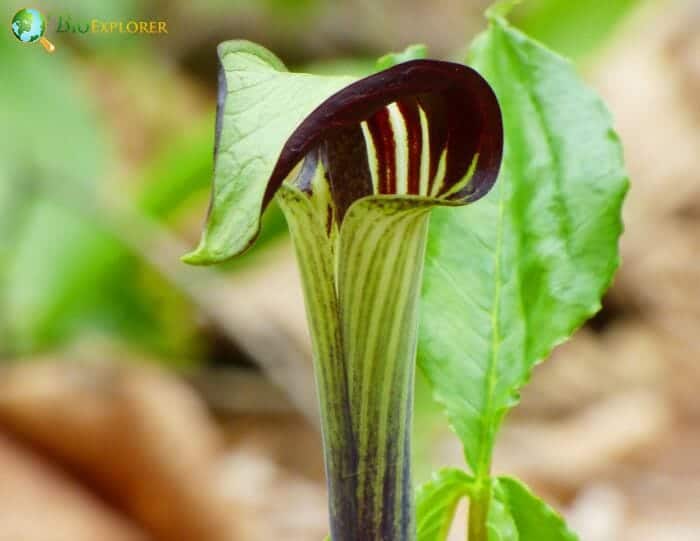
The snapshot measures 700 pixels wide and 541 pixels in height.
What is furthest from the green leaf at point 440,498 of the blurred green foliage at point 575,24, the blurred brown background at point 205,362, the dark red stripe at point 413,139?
the blurred green foliage at point 575,24

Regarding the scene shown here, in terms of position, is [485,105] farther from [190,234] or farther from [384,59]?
[190,234]

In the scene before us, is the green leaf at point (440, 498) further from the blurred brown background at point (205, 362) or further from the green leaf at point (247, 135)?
the blurred brown background at point (205, 362)

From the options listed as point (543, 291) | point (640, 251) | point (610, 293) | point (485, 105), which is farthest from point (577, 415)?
point (485, 105)

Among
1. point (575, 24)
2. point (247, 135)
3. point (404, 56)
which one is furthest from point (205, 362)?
point (247, 135)

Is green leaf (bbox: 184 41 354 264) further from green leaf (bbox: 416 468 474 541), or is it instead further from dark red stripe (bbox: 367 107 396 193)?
green leaf (bbox: 416 468 474 541)

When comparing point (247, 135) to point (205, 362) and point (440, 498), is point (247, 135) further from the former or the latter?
point (205, 362)

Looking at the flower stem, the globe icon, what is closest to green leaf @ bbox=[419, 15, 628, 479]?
the flower stem
